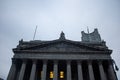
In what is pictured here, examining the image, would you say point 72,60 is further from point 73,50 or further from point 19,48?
point 19,48

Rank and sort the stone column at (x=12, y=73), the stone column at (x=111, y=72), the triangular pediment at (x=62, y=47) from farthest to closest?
the triangular pediment at (x=62, y=47), the stone column at (x=12, y=73), the stone column at (x=111, y=72)

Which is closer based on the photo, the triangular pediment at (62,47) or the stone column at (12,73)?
the stone column at (12,73)

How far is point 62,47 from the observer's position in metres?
23.3

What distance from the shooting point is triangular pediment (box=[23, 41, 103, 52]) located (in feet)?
75.0

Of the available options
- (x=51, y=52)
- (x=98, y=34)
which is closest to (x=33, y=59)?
(x=51, y=52)

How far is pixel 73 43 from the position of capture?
77.2 feet

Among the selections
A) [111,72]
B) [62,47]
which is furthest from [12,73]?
[111,72]

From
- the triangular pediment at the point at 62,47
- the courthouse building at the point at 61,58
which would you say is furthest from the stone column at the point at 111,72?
the triangular pediment at the point at 62,47

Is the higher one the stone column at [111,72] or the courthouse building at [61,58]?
the courthouse building at [61,58]

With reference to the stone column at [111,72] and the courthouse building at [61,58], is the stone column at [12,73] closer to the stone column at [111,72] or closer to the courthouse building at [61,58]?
the courthouse building at [61,58]

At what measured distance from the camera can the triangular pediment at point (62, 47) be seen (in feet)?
75.0

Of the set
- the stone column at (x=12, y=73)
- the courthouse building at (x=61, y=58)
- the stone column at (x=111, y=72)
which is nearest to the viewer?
the stone column at (x=111, y=72)

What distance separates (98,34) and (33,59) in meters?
51.3

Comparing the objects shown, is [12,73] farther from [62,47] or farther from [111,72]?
[111,72]
